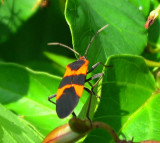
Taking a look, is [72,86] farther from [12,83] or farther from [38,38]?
[38,38]

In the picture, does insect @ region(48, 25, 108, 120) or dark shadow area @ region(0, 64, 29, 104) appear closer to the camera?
insect @ region(48, 25, 108, 120)

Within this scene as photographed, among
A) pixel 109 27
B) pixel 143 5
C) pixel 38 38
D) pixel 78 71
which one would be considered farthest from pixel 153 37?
pixel 38 38

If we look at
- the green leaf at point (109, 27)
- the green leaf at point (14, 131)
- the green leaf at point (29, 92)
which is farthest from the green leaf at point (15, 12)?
the green leaf at point (14, 131)

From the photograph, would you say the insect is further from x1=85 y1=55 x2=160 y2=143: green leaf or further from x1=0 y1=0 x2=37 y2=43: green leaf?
x1=0 y1=0 x2=37 y2=43: green leaf

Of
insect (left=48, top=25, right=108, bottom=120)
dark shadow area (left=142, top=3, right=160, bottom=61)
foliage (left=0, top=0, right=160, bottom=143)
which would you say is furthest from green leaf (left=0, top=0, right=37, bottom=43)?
dark shadow area (left=142, top=3, right=160, bottom=61)

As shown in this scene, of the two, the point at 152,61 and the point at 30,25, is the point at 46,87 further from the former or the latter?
the point at 30,25

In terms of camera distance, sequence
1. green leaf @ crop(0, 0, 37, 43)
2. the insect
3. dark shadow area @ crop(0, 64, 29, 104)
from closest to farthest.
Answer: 1. the insect
2. dark shadow area @ crop(0, 64, 29, 104)
3. green leaf @ crop(0, 0, 37, 43)

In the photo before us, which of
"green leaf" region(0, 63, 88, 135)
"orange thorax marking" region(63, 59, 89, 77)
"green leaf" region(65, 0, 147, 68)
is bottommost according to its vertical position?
"green leaf" region(0, 63, 88, 135)

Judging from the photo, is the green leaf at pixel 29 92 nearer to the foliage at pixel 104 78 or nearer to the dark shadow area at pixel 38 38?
the foliage at pixel 104 78
